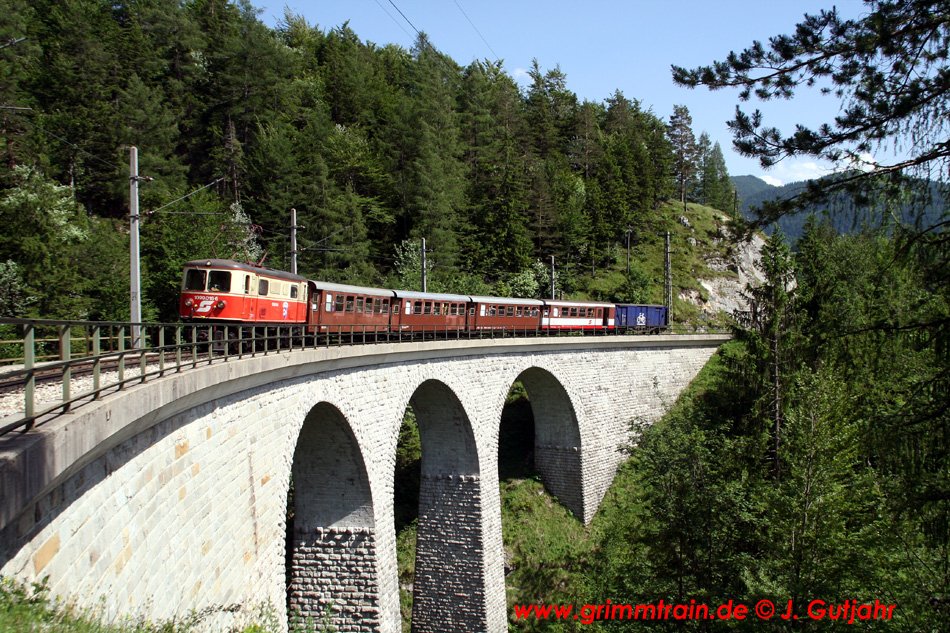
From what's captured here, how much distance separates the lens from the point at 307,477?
1700 cm

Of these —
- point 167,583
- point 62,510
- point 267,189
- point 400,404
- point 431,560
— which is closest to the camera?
point 62,510

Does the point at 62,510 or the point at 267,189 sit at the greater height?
the point at 267,189

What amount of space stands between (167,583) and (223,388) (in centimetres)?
299

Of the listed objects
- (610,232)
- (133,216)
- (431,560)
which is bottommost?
(431,560)

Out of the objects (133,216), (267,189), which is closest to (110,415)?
(133,216)

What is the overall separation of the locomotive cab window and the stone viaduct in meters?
3.43

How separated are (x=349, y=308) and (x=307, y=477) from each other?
5229 millimetres

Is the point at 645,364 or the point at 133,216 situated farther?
the point at 645,364

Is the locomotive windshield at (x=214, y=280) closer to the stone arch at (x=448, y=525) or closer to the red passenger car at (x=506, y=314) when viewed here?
the stone arch at (x=448, y=525)

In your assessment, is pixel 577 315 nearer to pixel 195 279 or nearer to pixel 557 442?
pixel 557 442

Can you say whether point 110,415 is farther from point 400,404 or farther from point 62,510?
point 400,404

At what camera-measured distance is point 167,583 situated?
8.09 meters

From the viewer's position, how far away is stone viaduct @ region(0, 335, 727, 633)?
6164 mm

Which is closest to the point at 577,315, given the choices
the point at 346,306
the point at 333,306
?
the point at 346,306
